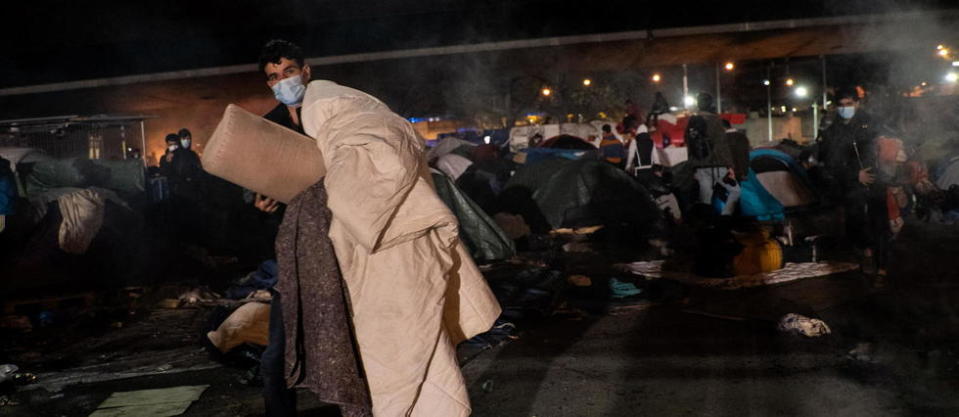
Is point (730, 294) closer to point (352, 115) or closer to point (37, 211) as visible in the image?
point (352, 115)

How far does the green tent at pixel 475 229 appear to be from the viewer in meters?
7.37

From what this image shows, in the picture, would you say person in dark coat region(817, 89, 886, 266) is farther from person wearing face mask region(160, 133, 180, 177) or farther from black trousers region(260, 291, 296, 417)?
person wearing face mask region(160, 133, 180, 177)

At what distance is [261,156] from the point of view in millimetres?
2273

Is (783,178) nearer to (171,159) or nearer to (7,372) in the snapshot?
(7,372)

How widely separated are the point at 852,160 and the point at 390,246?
5.08 metres

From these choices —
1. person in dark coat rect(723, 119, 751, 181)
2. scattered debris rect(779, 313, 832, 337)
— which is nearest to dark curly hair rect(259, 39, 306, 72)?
scattered debris rect(779, 313, 832, 337)

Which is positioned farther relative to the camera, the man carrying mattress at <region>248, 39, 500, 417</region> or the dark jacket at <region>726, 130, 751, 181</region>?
the dark jacket at <region>726, 130, 751, 181</region>

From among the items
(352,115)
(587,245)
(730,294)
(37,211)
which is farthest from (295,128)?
(587,245)

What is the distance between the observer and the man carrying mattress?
206 centimetres

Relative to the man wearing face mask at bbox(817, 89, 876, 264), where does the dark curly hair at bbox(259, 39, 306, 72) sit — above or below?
above

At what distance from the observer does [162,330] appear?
5785 mm

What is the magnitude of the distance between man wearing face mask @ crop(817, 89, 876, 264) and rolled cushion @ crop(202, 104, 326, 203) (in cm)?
496

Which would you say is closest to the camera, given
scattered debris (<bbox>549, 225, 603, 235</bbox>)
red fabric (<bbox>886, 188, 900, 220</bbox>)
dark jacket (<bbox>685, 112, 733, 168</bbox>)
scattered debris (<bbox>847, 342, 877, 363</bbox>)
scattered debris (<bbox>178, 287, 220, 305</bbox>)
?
scattered debris (<bbox>847, 342, 877, 363</bbox>)

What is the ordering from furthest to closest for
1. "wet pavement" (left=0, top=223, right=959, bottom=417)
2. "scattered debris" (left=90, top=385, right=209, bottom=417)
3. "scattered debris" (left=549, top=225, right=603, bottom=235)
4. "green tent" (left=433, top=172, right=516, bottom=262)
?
"scattered debris" (left=549, top=225, right=603, bottom=235) < "green tent" (left=433, top=172, right=516, bottom=262) < "scattered debris" (left=90, top=385, right=209, bottom=417) < "wet pavement" (left=0, top=223, right=959, bottom=417)
